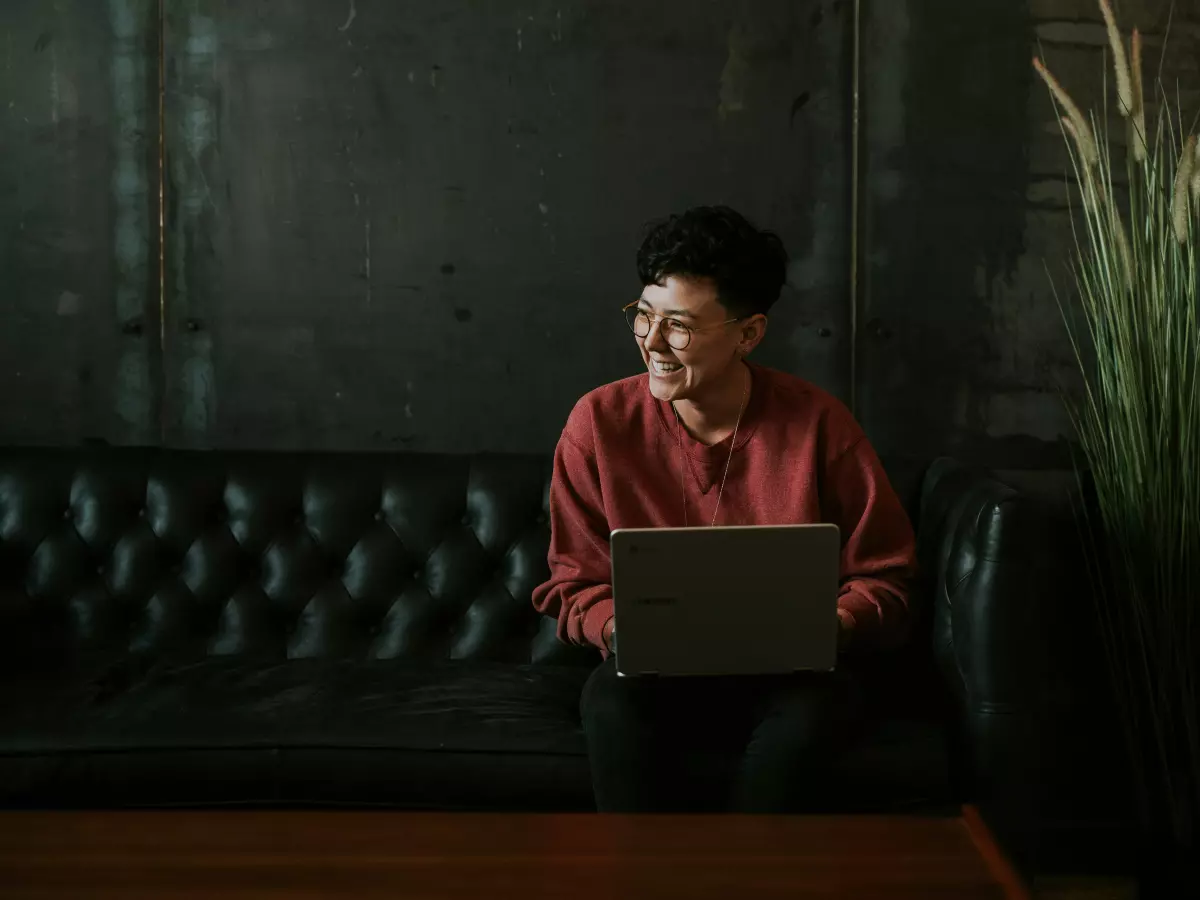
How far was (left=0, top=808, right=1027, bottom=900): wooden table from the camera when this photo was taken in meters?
1.19

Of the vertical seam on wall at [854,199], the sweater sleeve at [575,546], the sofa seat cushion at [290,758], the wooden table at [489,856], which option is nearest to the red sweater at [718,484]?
the sweater sleeve at [575,546]

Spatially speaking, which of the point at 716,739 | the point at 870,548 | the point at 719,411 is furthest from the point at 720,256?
the point at 716,739

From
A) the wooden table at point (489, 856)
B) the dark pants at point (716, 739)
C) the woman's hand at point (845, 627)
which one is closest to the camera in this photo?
the wooden table at point (489, 856)

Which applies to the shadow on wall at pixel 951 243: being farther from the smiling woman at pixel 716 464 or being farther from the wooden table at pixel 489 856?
the wooden table at pixel 489 856

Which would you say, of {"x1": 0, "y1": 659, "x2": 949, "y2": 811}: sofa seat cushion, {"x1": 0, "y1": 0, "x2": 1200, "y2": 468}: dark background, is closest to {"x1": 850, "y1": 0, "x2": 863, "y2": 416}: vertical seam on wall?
{"x1": 0, "y1": 0, "x2": 1200, "y2": 468}: dark background

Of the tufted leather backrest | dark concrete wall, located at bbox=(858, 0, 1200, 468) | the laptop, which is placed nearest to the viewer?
the laptop

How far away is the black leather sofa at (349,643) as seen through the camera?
1.88 m

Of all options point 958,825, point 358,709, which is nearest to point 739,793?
point 958,825

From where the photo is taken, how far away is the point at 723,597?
1612mm

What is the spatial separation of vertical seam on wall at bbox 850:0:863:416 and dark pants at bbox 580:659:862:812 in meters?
1.11

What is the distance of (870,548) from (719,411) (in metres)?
0.34

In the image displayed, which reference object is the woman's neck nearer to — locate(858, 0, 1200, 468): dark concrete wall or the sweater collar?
the sweater collar

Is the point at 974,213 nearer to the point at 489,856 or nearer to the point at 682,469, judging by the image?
the point at 682,469

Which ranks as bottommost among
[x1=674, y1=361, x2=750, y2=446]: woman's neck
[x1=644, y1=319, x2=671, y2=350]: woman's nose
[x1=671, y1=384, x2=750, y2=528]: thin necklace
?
[x1=671, y1=384, x2=750, y2=528]: thin necklace
